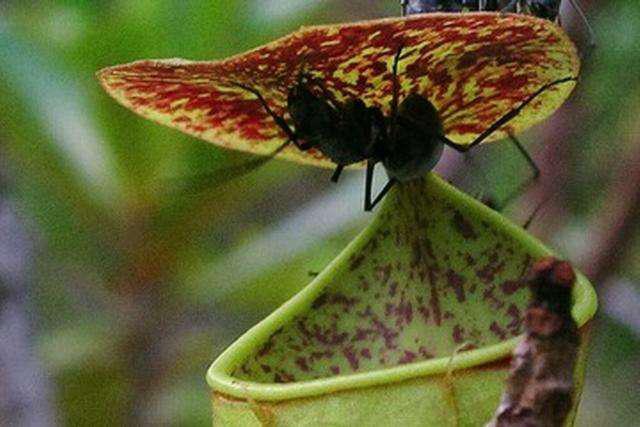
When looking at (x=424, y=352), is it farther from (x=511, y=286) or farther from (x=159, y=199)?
(x=159, y=199)

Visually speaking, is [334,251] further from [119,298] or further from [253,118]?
[253,118]

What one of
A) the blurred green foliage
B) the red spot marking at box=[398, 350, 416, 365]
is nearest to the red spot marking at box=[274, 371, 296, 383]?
the red spot marking at box=[398, 350, 416, 365]

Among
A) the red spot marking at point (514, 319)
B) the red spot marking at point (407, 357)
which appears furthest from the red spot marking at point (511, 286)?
the red spot marking at point (407, 357)

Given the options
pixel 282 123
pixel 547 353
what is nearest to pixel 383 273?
pixel 282 123

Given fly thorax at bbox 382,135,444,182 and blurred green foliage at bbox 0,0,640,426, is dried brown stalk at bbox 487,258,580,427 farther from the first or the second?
blurred green foliage at bbox 0,0,640,426

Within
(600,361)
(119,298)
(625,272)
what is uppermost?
(119,298)

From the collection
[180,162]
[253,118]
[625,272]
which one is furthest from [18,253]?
[625,272]
